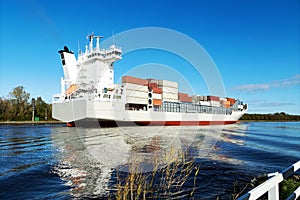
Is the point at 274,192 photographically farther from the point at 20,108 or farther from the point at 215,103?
the point at 20,108

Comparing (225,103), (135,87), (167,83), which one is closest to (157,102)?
(135,87)

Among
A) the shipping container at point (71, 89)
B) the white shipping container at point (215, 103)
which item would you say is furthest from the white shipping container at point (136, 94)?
the white shipping container at point (215, 103)

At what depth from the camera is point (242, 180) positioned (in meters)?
7.20

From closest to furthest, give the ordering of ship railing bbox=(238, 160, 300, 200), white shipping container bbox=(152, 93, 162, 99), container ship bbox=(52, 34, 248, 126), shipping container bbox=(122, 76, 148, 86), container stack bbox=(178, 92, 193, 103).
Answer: ship railing bbox=(238, 160, 300, 200)
container ship bbox=(52, 34, 248, 126)
shipping container bbox=(122, 76, 148, 86)
white shipping container bbox=(152, 93, 162, 99)
container stack bbox=(178, 92, 193, 103)

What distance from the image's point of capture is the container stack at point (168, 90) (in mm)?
46075

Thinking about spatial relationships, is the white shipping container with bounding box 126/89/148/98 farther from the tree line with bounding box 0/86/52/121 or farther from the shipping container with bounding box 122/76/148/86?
the tree line with bounding box 0/86/52/121

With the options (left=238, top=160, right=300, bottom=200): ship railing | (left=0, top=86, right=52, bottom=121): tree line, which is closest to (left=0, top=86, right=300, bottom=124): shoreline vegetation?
(left=0, top=86, right=52, bottom=121): tree line

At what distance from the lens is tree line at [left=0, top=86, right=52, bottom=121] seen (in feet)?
201

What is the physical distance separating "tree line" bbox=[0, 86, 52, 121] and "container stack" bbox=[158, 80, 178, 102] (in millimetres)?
35092

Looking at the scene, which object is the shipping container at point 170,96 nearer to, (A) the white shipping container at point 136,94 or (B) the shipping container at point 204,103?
(A) the white shipping container at point 136,94

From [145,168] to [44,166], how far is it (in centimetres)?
415

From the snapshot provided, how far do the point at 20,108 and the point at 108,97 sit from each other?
40846 mm

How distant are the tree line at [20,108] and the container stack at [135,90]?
3383cm

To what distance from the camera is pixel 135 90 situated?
127 feet
